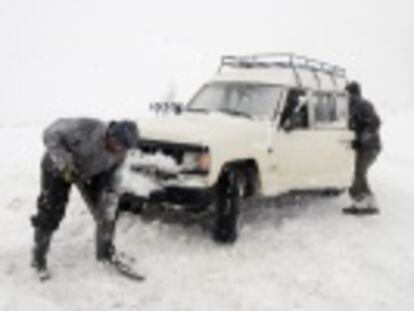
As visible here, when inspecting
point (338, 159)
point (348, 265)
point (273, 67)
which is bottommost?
point (348, 265)

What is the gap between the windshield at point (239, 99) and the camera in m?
9.66

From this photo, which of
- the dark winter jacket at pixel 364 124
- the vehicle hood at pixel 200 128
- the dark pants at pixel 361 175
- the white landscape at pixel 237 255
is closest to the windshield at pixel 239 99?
the vehicle hood at pixel 200 128

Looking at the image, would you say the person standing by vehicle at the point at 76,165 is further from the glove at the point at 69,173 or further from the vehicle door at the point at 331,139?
the vehicle door at the point at 331,139

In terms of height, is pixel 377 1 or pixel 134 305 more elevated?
pixel 377 1

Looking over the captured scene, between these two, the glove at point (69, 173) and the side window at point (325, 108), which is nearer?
the glove at point (69, 173)

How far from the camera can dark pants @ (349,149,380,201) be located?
1112cm

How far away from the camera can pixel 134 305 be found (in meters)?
6.37

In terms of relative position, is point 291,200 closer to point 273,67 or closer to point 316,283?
point 273,67

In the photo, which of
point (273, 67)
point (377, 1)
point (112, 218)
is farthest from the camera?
point (377, 1)

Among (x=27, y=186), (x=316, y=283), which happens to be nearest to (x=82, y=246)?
(x=316, y=283)

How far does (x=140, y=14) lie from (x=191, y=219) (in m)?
188

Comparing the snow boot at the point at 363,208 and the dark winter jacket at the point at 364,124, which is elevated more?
the dark winter jacket at the point at 364,124

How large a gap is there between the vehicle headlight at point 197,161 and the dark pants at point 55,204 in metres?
1.34

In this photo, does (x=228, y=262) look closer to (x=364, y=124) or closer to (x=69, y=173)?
(x=69, y=173)
